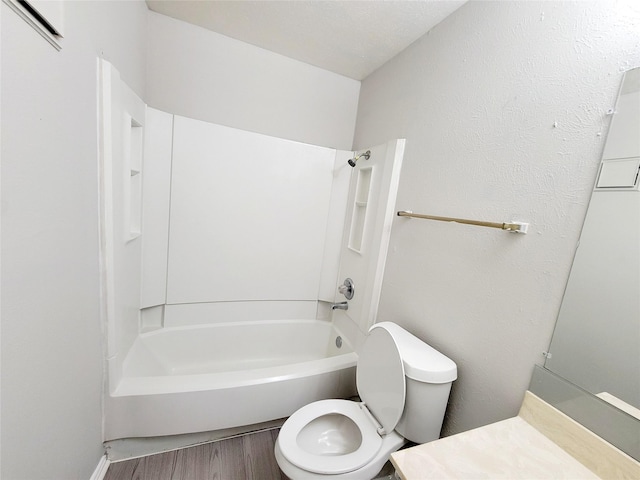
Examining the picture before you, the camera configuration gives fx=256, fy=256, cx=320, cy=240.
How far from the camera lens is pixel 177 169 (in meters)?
1.72

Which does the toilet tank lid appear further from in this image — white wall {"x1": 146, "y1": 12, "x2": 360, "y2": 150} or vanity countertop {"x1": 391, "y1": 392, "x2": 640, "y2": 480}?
white wall {"x1": 146, "y1": 12, "x2": 360, "y2": 150}

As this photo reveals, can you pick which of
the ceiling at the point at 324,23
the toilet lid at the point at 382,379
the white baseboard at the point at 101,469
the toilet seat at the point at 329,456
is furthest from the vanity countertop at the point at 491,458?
the ceiling at the point at 324,23

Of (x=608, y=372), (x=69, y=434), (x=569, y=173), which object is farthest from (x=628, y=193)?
(x=69, y=434)

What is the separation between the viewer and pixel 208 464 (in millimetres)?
1385

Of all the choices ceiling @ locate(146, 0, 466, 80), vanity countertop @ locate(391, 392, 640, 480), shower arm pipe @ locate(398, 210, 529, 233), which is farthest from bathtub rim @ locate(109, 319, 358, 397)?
ceiling @ locate(146, 0, 466, 80)

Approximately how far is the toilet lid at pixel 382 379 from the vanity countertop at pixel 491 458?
12.4 inches

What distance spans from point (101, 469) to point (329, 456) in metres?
1.15

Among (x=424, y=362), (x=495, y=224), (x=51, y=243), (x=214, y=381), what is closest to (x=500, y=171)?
(x=495, y=224)

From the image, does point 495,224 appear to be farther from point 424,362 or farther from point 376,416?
point 376,416

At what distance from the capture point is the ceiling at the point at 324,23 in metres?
1.34

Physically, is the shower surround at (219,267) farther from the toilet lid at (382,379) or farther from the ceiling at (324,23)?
the ceiling at (324,23)

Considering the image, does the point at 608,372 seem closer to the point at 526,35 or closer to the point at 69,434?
the point at 526,35

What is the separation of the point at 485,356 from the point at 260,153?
180 centimetres

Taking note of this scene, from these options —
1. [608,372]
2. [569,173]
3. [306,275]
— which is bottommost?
[306,275]
